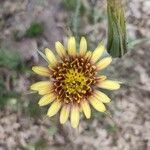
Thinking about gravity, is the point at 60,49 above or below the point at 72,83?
above

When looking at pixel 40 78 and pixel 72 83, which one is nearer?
pixel 72 83

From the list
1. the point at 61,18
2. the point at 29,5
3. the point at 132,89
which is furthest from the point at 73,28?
the point at 132,89

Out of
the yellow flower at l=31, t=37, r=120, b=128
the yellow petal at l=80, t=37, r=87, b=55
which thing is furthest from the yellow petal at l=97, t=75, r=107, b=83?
the yellow petal at l=80, t=37, r=87, b=55

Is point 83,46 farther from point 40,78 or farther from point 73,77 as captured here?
point 40,78

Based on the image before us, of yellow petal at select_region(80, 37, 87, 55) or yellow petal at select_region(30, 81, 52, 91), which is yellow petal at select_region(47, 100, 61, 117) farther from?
yellow petal at select_region(80, 37, 87, 55)

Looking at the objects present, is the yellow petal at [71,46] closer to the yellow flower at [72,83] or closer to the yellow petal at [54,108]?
→ the yellow flower at [72,83]

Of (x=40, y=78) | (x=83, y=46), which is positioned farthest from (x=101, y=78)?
(x=40, y=78)

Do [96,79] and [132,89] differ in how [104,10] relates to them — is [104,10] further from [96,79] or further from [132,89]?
[96,79]
